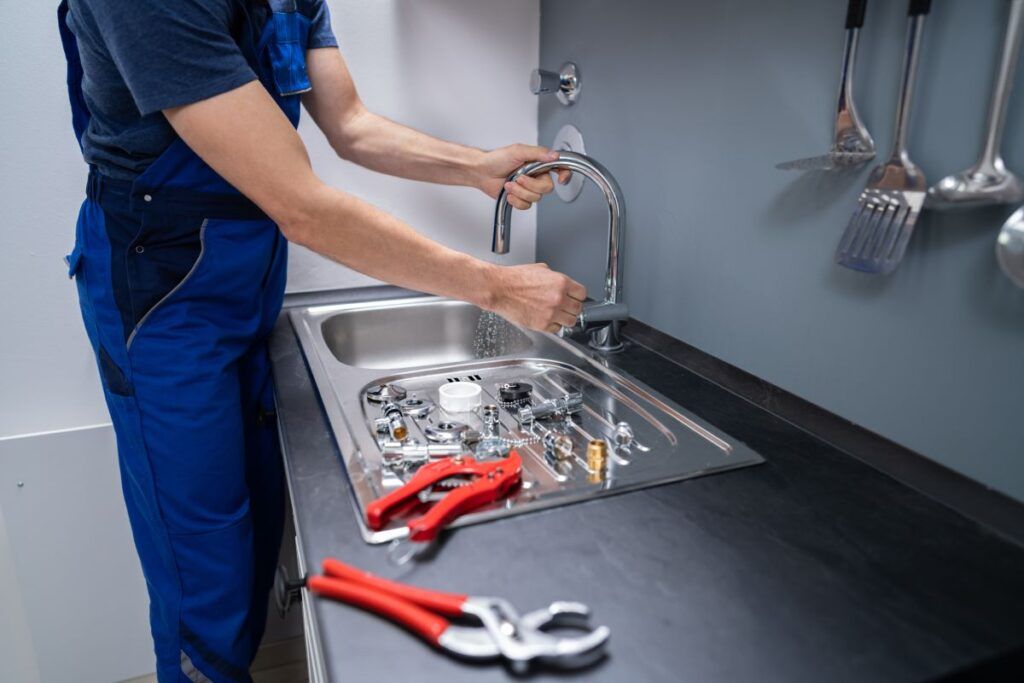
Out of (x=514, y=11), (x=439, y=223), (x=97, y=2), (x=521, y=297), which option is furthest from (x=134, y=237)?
(x=514, y=11)

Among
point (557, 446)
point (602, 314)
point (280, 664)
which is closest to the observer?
point (557, 446)

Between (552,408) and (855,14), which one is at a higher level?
(855,14)

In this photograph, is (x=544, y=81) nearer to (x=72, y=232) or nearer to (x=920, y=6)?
(x=920, y=6)

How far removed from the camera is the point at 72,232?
51.8 inches

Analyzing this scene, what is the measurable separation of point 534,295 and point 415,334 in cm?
59

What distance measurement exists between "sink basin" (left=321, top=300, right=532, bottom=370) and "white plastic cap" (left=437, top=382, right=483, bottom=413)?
0.39 m

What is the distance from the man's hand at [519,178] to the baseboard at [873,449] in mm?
351

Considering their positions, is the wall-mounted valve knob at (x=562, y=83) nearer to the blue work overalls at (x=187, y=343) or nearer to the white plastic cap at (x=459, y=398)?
the blue work overalls at (x=187, y=343)

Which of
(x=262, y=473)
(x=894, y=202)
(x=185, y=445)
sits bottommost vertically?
(x=262, y=473)

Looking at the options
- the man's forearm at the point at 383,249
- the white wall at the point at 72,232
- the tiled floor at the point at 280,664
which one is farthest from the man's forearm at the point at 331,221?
the tiled floor at the point at 280,664

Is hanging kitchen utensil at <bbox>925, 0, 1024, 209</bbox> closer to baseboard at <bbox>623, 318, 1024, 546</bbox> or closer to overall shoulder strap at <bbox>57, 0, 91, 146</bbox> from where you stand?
baseboard at <bbox>623, 318, 1024, 546</bbox>

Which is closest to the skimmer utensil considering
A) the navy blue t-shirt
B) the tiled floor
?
the navy blue t-shirt

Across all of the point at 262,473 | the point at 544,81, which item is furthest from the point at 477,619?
the point at 544,81

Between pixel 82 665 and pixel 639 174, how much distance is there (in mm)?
1601
